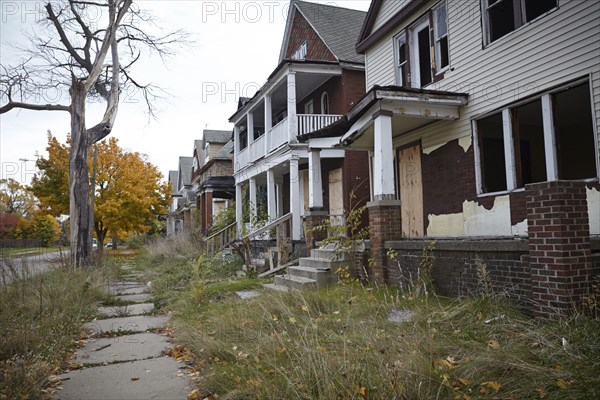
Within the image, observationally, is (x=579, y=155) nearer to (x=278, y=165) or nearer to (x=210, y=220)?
(x=278, y=165)

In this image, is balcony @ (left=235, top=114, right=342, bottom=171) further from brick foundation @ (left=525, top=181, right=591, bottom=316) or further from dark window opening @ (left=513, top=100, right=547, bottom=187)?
brick foundation @ (left=525, top=181, right=591, bottom=316)

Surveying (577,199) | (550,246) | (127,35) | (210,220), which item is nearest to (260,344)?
(550,246)

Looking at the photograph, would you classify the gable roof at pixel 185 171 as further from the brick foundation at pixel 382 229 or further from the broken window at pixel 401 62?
the brick foundation at pixel 382 229

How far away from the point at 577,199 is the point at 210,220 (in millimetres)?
23015

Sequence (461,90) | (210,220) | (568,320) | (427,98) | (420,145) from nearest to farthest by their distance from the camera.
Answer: (568,320)
(427,98)
(461,90)
(420,145)
(210,220)

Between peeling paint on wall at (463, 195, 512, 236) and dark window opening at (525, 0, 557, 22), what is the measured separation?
3.25m


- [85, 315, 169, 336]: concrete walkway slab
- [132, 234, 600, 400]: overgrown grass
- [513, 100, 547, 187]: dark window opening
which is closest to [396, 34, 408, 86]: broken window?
[513, 100, 547, 187]: dark window opening

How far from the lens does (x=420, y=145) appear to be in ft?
33.0

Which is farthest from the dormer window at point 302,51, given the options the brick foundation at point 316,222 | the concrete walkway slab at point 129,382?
the concrete walkway slab at point 129,382

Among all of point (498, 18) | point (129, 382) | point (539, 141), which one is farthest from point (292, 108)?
point (129, 382)

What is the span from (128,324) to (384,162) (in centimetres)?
525

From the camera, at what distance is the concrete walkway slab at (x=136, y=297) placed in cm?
977

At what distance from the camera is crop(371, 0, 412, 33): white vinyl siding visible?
35.7 feet

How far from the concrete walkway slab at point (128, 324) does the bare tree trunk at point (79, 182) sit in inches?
278
